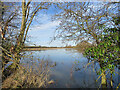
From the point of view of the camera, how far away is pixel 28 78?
3.59m

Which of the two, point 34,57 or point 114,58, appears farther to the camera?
point 34,57

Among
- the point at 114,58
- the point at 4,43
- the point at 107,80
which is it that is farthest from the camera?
the point at 4,43

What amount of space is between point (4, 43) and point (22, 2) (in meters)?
2.62

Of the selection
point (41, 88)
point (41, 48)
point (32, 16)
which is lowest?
point (41, 88)

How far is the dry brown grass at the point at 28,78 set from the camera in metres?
3.43

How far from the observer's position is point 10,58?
353cm

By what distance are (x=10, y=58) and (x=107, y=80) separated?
383cm

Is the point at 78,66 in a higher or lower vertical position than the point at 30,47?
lower

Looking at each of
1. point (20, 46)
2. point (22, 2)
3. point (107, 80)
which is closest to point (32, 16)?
point (22, 2)

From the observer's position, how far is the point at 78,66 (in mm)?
2975

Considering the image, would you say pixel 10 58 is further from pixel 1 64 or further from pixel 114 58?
pixel 114 58

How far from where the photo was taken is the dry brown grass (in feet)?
11.3

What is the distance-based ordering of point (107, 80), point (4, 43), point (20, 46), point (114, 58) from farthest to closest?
A: point (20, 46) < point (4, 43) < point (107, 80) < point (114, 58)

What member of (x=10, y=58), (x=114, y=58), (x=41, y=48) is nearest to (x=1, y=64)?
(x=10, y=58)
